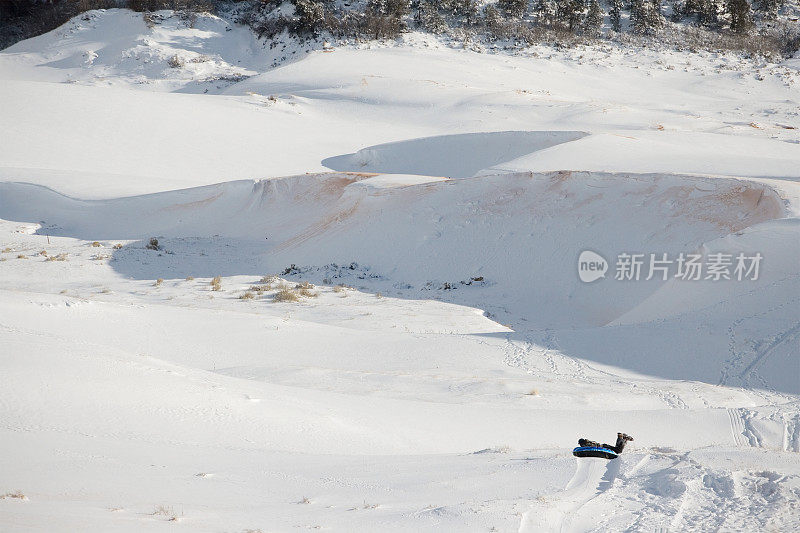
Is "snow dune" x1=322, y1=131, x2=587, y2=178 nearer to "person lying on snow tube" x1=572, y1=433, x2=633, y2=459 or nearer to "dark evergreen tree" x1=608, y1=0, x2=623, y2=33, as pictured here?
"person lying on snow tube" x1=572, y1=433, x2=633, y2=459

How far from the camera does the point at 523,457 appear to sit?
3756 mm

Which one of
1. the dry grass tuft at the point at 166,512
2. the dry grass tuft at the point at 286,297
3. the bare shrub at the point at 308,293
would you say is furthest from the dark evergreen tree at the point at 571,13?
the dry grass tuft at the point at 166,512

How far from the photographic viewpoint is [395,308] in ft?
30.1

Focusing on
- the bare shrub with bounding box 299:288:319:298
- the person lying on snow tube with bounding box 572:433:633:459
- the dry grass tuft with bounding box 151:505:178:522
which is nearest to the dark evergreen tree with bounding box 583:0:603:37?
the bare shrub with bounding box 299:288:319:298

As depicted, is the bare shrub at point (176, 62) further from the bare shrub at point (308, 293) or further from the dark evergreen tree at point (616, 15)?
the bare shrub at point (308, 293)

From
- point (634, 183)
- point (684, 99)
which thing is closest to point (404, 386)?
point (634, 183)

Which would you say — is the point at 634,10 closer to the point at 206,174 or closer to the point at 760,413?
the point at 206,174
